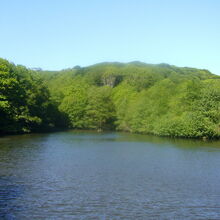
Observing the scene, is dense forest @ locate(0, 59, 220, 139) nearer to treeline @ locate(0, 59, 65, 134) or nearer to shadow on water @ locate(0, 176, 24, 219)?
treeline @ locate(0, 59, 65, 134)

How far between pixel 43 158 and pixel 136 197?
2117 cm

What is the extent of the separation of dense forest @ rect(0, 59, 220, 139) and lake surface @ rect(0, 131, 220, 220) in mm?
29703

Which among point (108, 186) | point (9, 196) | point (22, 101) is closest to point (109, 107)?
point (22, 101)

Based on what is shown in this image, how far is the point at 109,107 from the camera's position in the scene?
121312 millimetres

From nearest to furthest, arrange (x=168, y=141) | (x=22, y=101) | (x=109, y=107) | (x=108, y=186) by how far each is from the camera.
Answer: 1. (x=108, y=186)
2. (x=168, y=141)
3. (x=22, y=101)
4. (x=109, y=107)

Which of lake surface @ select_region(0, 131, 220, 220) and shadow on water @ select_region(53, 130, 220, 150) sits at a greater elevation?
shadow on water @ select_region(53, 130, 220, 150)

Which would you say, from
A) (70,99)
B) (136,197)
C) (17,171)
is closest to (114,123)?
(70,99)

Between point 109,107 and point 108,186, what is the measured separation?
304 feet

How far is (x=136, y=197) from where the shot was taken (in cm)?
2544

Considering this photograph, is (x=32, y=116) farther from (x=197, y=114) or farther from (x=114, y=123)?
(x=197, y=114)

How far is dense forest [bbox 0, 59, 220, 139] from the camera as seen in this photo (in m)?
75.4

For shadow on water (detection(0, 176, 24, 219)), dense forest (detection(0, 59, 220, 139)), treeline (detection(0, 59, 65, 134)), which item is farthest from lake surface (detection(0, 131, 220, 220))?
treeline (detection(0, 59, 65, 134))

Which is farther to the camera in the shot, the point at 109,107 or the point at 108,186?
the point at 109,107

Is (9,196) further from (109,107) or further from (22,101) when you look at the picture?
(109,107)
